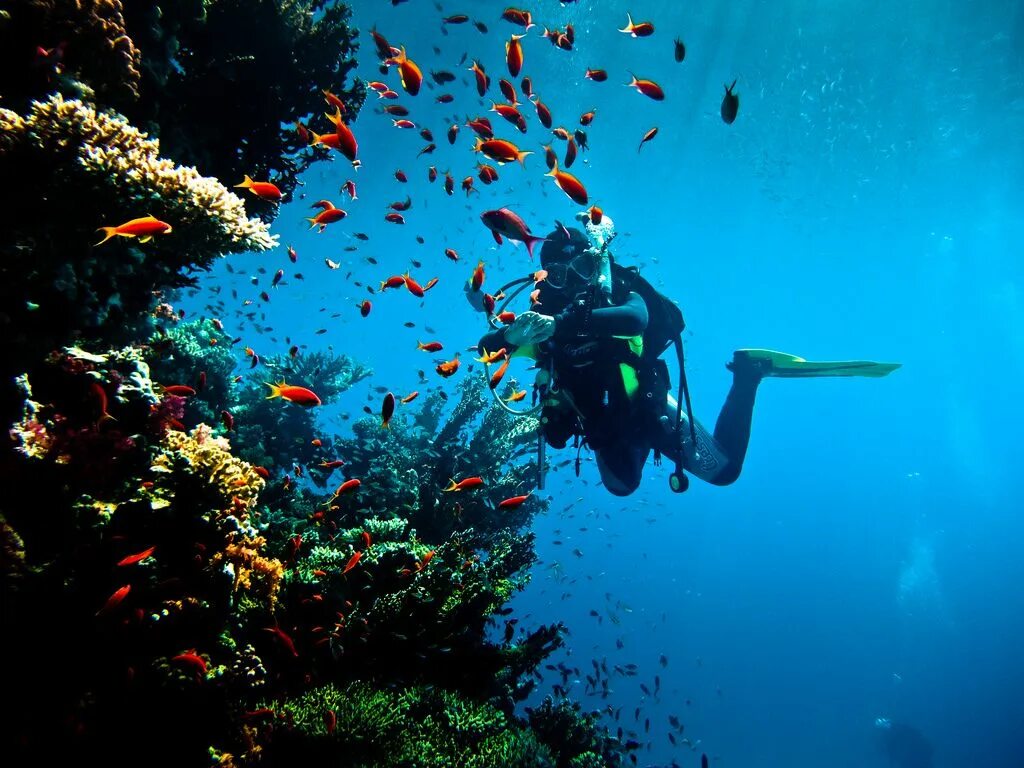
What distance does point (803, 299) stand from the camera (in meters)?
60.5

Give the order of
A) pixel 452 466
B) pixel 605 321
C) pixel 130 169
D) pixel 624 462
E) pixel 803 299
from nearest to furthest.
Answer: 1. pixel 130 169
2. pixel 605 321
3. pixel 624 462
4. pixel 452 466
5. pixel 803 299

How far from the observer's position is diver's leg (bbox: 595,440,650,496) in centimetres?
703

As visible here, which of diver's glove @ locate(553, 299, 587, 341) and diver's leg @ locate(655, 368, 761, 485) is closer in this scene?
diver's glove @ locate(553, 299, 587, 341)

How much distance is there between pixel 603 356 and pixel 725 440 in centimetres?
405

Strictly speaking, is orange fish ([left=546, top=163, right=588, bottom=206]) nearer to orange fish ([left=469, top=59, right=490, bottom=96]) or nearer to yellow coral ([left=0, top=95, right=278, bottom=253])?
orange fish ([left=469, top=59, right=490, bottom=96])

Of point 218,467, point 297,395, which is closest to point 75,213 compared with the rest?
point 297,395

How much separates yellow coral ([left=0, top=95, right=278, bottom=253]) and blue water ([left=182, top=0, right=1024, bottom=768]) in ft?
35.7

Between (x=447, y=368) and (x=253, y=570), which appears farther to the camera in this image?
(x=447, y=368)

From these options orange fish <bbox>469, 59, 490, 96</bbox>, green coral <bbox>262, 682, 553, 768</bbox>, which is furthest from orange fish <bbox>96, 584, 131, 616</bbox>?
orange fish <bbox>469, 59, 490, 96</bbox>

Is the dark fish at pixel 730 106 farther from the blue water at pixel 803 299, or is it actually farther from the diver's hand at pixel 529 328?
the blue water at pixel 803 299

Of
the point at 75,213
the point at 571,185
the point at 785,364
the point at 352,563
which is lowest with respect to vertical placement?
the point at 352,563

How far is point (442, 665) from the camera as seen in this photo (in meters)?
4.43

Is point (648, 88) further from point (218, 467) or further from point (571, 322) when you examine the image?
point (218, 467)

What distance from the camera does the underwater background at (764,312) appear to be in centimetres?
1259
